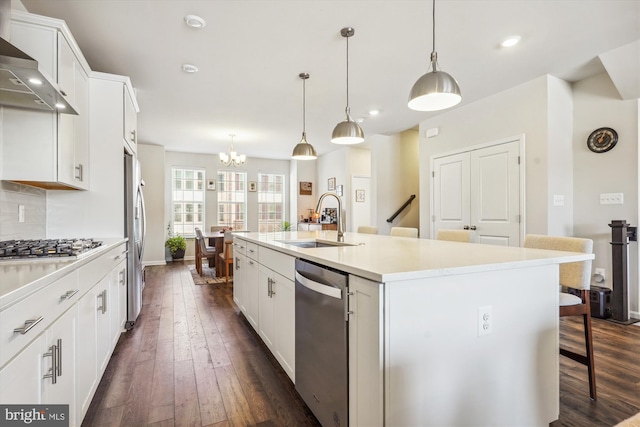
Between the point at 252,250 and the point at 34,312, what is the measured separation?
177 cm

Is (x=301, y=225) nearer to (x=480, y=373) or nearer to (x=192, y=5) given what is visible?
(x=192, y=5)

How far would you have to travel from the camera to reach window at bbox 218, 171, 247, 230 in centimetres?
831

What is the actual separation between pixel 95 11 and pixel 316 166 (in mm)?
6654

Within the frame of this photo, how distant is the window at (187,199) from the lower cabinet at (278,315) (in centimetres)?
614

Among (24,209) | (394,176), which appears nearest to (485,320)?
(24,209)

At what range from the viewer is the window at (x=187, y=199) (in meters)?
7.85

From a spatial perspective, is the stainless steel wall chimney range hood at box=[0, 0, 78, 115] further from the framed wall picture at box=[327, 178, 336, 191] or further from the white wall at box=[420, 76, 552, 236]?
the framed wall picture at box=[327, 178, 336, 191]

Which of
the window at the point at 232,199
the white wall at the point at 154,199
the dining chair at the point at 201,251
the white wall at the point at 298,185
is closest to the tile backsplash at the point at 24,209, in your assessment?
the dining chair at the point at 201,251

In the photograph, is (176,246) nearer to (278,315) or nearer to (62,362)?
(278,315)

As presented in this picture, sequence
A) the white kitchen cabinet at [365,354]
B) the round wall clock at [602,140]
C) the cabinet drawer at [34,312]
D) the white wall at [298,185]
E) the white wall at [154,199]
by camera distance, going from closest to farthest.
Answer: the cabinet drawer at [34,312]
the white kitchen cabinet at [365,354]
the round wall clock at [602,140]
the white wall at [154,199]
the white wall at [298,185]

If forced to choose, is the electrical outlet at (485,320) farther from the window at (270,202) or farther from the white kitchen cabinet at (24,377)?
the window at (270,202)

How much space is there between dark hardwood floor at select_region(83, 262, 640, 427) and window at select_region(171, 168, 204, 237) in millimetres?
5000

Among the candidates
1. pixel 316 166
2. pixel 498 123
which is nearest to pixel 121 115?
pixel 498 123

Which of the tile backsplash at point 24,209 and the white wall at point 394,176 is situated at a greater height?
the white wall at point 394,176
